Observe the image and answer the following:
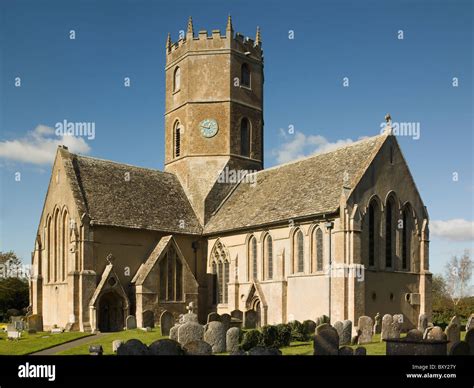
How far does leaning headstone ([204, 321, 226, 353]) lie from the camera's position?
84.4 ft

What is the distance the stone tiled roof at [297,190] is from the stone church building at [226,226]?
12 centimetres

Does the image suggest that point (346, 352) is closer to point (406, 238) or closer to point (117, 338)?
point (117, 338)

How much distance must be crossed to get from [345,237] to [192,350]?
52.2ft

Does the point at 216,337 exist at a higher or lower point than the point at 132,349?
lower

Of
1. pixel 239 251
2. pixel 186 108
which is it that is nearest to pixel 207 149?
pixel 186 108

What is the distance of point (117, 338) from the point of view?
111ft

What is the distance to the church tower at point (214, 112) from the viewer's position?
49125mm

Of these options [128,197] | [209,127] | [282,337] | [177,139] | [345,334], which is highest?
[209,127]

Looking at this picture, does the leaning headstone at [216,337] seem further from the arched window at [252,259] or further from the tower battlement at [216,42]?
the tower battlement at [216,42]

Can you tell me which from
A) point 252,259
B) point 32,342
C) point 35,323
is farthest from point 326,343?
point 35,323

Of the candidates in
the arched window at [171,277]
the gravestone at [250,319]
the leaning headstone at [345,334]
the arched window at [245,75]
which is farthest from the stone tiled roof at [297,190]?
the leaning headstone at [345,334]

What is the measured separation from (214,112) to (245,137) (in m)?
3.50

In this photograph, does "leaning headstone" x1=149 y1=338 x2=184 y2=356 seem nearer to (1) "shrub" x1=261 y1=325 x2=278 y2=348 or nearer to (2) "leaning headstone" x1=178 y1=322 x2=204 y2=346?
(2) "leaning headstone" x1=178 y1=322 x2=204 y2=346

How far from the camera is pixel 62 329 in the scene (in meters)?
38.9
